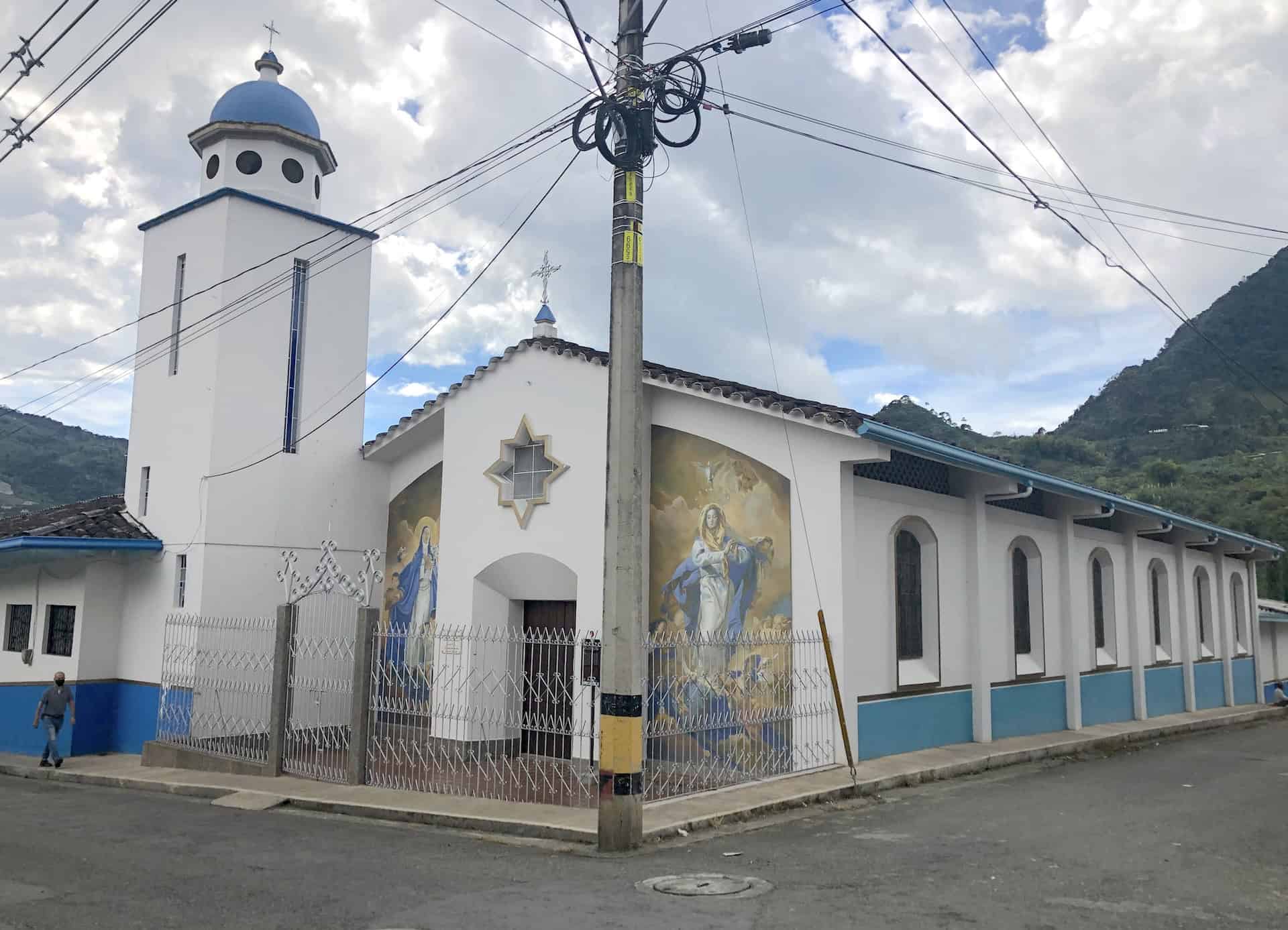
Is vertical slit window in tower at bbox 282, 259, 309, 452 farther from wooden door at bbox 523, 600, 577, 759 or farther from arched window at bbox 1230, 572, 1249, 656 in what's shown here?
arched window at bbox 1230, 572, 1249, 656

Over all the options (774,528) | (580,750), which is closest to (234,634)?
(580,750)

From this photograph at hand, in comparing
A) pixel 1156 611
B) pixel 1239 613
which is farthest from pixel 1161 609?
pixel 1239 613

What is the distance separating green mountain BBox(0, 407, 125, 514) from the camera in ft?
173

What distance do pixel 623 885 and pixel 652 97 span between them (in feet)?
22.0

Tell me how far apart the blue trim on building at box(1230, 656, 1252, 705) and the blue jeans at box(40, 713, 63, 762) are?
23.1 m

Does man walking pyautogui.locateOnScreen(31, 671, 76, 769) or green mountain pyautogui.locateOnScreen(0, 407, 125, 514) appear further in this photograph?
green mountain pyautogui.locateOnScreen(0, 407, 125, 514)

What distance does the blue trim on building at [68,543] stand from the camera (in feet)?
48.2

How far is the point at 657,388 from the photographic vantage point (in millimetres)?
13070

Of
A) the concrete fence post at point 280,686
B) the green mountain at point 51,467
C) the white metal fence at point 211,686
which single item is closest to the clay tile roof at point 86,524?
the white metal fence at point 211,686

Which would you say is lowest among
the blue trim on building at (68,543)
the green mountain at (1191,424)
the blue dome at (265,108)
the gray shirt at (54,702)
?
the gray shirt at (54,702)

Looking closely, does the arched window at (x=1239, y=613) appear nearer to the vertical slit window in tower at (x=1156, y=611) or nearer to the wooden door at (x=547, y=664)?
the vertical slit window in tower at (x=1156, y=611)

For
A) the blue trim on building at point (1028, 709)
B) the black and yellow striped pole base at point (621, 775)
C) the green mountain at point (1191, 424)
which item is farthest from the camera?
the green mountain at point (1191, 424)

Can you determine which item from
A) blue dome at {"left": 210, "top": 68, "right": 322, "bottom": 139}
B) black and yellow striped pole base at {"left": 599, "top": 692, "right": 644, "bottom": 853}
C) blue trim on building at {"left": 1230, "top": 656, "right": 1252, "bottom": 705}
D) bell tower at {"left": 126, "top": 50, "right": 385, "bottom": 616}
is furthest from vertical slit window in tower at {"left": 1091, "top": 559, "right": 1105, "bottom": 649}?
blue dome at {"left": 210, "top": 68, "right": 322, "bottom": 139}

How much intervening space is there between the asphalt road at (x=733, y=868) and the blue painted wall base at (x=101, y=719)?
4.51 m
